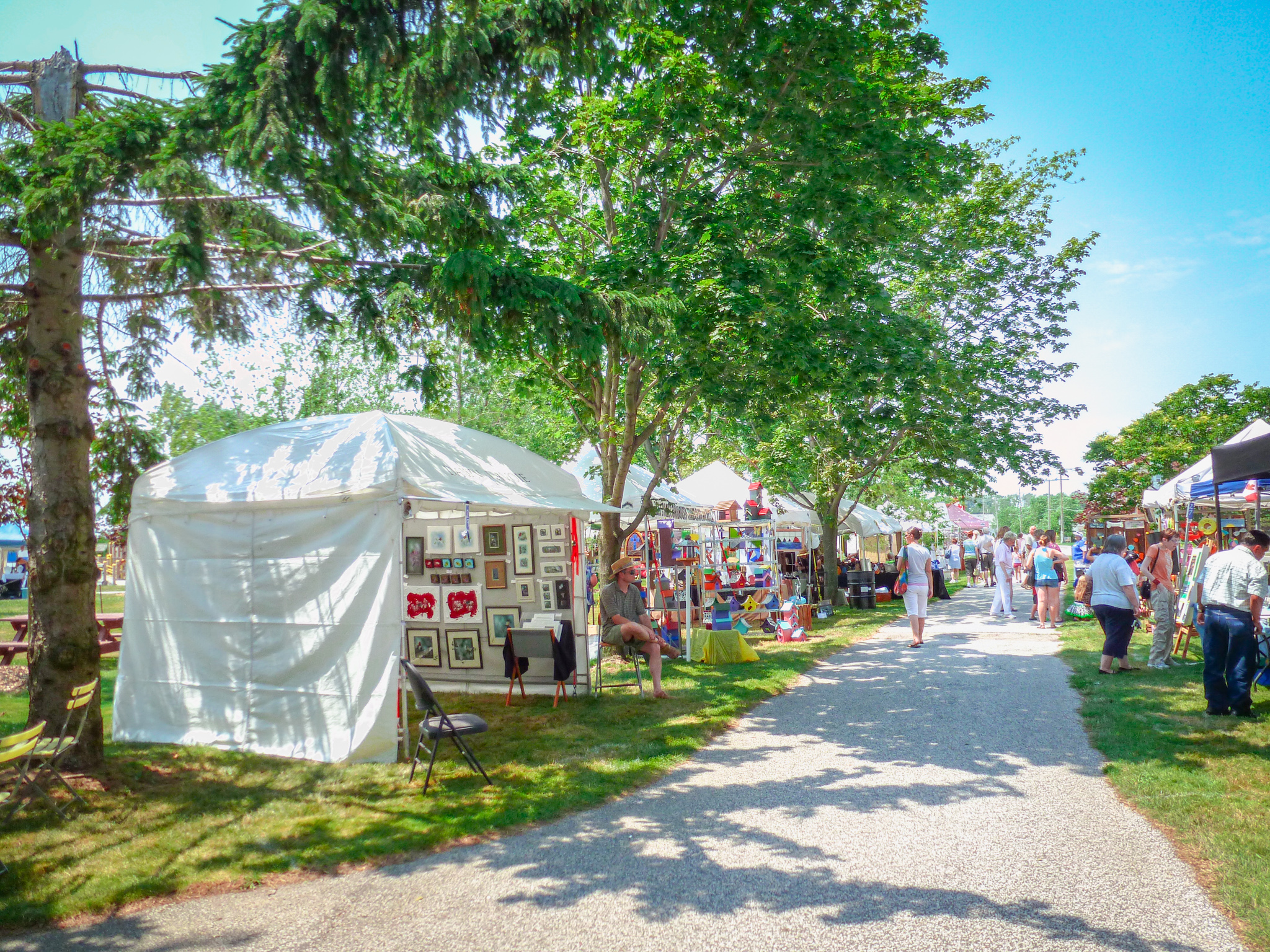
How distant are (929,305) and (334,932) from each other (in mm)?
19540

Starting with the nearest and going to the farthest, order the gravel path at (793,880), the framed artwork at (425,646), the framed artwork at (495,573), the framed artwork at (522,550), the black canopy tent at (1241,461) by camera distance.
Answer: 1. the gravel path at (793,880)
2. the black canopy tent at (1241,461)
3. the framed artwork at (522,550)
4. the framed artwork at (495,573)
5. the framed artwork at (425,646)

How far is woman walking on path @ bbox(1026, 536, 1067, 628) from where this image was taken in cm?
1479

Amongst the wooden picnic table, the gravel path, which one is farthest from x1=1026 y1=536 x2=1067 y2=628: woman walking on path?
the wooden picnic table

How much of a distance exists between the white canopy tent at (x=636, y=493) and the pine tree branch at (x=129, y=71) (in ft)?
25.0

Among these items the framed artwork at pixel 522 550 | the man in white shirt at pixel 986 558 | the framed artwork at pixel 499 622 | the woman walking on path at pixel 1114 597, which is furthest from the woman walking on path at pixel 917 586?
the man in white shirt at pixel 986 558

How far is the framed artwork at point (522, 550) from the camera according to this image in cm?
1002

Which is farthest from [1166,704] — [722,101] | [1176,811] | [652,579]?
[722,101]

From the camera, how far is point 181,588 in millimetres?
7781

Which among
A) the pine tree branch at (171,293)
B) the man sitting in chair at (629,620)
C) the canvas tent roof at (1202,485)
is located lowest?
the man sitting in chair at (629,620)

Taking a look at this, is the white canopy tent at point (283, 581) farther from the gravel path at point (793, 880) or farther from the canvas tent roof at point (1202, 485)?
the canvas tent roof at point (1202, 485)

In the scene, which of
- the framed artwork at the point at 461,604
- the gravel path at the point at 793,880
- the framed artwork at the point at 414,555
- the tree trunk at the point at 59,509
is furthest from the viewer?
the framed artwork at the point at 414,555

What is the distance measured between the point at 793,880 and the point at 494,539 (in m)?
6.52

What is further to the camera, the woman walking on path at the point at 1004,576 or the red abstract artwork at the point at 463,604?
the woman walking on path at the point at 1004,576

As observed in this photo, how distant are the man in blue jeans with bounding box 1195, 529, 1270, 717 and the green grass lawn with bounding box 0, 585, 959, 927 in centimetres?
424
